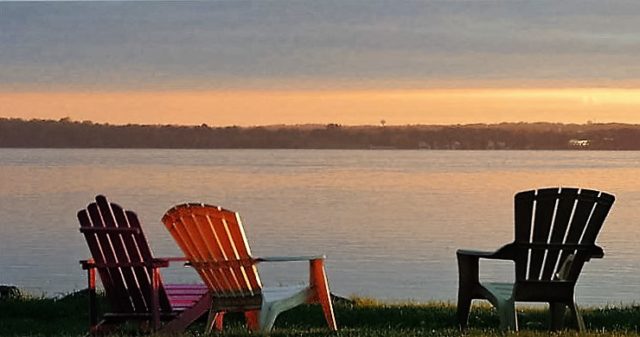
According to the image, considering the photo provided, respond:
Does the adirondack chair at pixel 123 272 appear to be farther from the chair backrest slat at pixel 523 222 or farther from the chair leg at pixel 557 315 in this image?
the chair leg at pixel 557 315

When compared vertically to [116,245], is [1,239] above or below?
below

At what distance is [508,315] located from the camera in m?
7.68

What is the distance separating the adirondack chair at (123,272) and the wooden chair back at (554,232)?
1.87 metres

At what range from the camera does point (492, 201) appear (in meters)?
37.5

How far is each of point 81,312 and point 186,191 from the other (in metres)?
34.4

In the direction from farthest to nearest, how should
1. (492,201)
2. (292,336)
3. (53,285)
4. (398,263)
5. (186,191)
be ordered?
(186,191), (492,201), (398,263), (53,285), (292,336)

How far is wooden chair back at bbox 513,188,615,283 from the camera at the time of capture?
7.65m

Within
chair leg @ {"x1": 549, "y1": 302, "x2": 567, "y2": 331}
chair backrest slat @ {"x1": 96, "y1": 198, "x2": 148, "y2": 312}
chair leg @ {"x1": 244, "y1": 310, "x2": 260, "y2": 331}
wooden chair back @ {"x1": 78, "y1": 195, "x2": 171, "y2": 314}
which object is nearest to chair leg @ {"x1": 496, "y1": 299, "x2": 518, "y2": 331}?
chair leg @ {"x1": 549, "y1": 302, "x2": 567, "y2": 331}

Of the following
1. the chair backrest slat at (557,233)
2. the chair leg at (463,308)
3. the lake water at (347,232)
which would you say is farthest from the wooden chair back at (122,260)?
the lake water at (347,232)

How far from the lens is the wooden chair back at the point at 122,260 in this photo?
784cm

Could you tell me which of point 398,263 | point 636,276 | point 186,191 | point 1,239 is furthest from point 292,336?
point 186,191

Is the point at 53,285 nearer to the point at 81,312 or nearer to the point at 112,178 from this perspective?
the point at 81,312

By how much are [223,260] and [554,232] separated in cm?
192

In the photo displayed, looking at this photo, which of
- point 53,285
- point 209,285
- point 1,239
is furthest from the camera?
point 1,239
